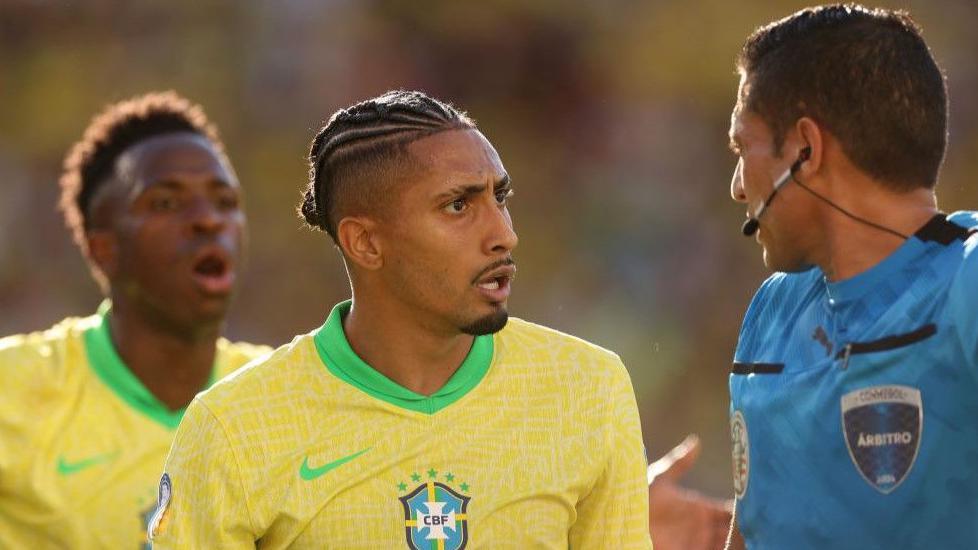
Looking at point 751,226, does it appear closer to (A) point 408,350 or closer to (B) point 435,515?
(A) point 408,350

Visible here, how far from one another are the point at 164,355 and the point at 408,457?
220 cm

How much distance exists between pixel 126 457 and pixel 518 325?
1.93m

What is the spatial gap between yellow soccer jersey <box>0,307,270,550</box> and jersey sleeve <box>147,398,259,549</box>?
A: 1569 millimetres

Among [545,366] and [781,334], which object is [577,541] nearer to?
[545,366]

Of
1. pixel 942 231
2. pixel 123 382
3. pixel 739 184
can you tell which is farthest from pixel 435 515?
pixel 123 382

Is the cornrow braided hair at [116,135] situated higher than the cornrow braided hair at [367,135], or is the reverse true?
the cornrow braided hair at [116,135]

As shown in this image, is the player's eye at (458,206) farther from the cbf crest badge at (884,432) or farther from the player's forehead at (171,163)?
the player's forehead at (171,163)

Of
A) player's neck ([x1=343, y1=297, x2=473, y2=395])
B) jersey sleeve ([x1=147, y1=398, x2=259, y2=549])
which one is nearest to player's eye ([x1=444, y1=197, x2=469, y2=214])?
player's neck ([x1=343, y1=297, x2=473, y2=395])

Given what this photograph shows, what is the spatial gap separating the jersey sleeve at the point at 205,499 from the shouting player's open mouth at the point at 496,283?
709mm

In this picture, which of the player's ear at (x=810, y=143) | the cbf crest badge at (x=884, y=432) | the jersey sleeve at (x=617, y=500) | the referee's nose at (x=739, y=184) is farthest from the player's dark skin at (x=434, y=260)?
the cbf crest badge at (x=884, y=432)

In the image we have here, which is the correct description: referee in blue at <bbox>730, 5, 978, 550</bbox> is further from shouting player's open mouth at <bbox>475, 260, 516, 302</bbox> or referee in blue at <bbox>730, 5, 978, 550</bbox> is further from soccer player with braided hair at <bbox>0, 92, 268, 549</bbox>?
soccer player with braided hair at <bbox>0, 92, 268, 549</bbox>

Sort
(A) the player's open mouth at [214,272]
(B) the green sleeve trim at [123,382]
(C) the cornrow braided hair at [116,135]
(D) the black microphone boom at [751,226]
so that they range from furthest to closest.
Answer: (C) the cornrow braided hair at [116,135]
(A) the player's open mouth at [214,272]
(B) the green sleeve trim at [123,382]
(D) the black microphone boom at [751,226]

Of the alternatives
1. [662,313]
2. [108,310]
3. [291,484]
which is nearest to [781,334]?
[291,484]

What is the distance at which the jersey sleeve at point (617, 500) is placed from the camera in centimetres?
369
